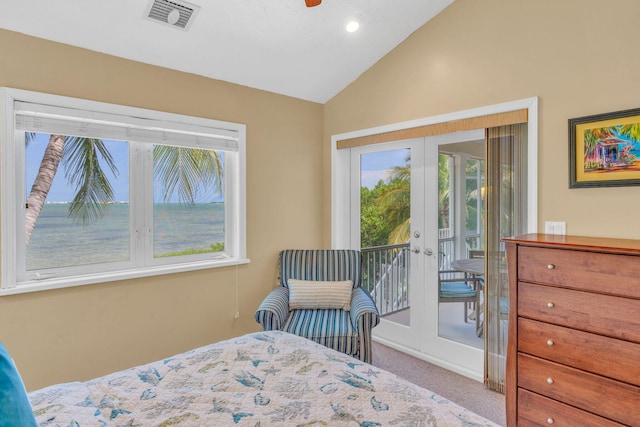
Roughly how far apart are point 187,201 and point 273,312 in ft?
3.90

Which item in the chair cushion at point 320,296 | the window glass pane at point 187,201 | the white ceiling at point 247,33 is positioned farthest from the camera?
the chair cushion at point 320,296

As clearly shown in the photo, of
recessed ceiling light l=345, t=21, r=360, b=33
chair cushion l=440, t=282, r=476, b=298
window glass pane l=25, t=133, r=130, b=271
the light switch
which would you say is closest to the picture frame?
the light switch

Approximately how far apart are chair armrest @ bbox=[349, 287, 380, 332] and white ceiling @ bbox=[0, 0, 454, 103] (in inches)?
81.0

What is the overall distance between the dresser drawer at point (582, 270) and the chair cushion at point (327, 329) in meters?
1.20

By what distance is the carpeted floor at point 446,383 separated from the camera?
2357 mm

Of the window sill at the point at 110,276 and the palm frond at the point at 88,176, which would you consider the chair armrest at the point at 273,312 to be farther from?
the palm frond at the point at 88,176

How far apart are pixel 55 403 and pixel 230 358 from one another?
0.61 m

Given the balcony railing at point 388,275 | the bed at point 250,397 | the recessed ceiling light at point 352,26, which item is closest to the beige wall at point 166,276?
the balcony railing at point 388,275

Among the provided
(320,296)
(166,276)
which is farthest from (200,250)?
(320,296)

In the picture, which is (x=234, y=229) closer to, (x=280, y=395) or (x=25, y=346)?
(x=25, y=346)

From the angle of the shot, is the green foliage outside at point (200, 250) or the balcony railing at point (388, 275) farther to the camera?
the balcony railing at point (388, 275)

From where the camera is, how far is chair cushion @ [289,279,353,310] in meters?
2.92

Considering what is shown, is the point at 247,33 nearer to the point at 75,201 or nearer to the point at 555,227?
the point at 75,201

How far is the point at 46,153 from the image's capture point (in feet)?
7.64
